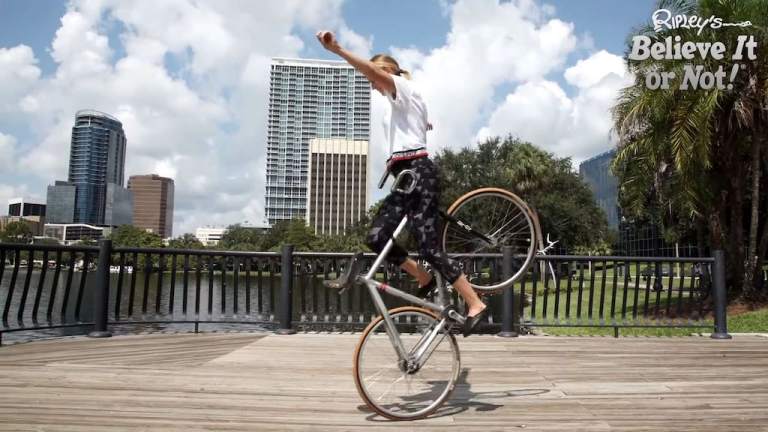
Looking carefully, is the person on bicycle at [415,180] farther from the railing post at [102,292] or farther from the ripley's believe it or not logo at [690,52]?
the ripley's believe it or not logo at [690,52]

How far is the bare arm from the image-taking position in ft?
9.86

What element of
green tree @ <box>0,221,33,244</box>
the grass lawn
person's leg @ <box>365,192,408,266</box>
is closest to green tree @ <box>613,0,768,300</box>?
the grass lawn

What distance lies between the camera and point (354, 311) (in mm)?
7422

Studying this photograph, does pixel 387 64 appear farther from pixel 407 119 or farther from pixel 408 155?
pixel 408 155

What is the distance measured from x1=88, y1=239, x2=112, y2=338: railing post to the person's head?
450 cm

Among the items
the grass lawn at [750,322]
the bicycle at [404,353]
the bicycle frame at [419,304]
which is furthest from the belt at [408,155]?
the grass lawn at [750,322]

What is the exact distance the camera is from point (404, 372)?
3.20 metres

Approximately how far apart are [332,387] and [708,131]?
13170mm

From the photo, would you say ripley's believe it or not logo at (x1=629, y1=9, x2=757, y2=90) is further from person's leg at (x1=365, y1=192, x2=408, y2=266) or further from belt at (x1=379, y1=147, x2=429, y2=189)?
person's leg at (x1=365, y1=192, x2=408, y2=266)

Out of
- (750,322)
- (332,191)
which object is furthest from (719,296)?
(332,191)

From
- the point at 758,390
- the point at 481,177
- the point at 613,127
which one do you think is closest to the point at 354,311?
the point at 758,390

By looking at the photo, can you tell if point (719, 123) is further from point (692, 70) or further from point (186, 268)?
point (186, 268)

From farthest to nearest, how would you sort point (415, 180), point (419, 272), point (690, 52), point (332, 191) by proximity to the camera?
1. point (332, 191)
2. point (690, 52)
3. point (419, 272)
4. point (415, 180)

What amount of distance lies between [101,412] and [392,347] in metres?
1.80
